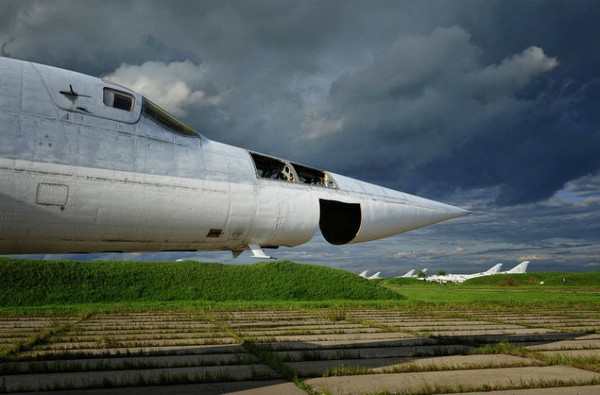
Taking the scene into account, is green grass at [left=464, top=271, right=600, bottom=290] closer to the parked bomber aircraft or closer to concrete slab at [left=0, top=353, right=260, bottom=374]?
concrete slab at [left=0, top=353, right=260, bottom=374]

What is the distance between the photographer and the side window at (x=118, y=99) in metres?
5.45

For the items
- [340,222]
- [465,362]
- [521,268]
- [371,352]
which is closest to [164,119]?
[340,222]

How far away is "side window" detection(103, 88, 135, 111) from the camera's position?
5.45m

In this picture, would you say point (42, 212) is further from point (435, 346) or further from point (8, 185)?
point (435, 346)

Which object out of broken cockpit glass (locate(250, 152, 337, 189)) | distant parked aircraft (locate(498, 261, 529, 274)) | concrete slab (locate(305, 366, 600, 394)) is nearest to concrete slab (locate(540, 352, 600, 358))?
concrete slab (locate(305, 366, 600, 394))

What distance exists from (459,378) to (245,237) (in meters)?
3.95

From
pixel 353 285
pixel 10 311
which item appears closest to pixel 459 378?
pixel 10 311

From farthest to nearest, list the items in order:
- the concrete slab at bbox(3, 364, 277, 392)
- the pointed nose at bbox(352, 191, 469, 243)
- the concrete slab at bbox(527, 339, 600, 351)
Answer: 1. the concrete slab at bbox(527, 339, 600, 351)
2. the pointed nose at bbox(352, 191, 469, 243)
3. the concrete slab at bbox(3, 364, 277, 392)

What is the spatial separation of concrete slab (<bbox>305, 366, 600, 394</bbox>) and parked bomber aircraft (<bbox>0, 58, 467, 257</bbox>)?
2.16 meters

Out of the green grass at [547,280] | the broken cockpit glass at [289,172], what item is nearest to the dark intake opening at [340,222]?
the broken cockpit glass at [289,172]

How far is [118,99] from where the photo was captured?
552 centimetres

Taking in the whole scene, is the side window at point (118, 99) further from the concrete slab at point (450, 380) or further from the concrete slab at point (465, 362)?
the concrete slab at point (465, 362)

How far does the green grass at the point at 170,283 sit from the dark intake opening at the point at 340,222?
19317 millimetres

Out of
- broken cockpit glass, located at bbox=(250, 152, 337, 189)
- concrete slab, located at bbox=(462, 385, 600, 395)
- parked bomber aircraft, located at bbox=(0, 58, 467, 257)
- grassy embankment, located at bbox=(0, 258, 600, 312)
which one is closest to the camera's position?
parked bomber aircraft, located at bbox=(0, 58, 467, 257)
